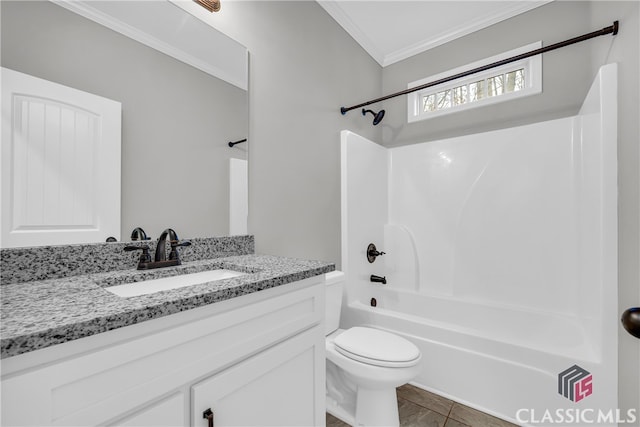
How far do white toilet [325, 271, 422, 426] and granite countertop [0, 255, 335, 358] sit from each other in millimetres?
645

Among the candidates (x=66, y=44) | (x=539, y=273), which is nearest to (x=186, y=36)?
(x=66, y=44)

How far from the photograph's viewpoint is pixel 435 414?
1627mm

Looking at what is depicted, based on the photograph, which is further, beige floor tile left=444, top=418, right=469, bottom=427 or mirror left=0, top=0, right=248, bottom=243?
beige floor tile left=444, top=418, right=469, bottom=427

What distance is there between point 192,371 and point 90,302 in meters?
0.29

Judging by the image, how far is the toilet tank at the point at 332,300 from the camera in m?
1.74

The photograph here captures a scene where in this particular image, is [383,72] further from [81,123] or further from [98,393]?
[98,393]

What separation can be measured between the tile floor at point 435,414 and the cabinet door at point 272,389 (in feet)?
2.49

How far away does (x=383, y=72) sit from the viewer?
112 inches

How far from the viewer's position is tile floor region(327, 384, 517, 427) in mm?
1555

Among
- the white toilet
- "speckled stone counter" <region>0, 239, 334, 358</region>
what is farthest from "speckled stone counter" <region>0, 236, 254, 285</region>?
the white toilet

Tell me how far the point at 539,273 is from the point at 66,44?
113 inches

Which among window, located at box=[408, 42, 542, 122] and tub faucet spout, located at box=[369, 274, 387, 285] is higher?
window, located at box=[408, 42, 542, 122]

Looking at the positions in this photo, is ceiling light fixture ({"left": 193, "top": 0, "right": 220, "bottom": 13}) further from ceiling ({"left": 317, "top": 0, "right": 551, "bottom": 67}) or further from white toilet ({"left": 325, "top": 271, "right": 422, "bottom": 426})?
white toilet ({"left": 325, "top": 271, "right": 422, "bottom": 426})

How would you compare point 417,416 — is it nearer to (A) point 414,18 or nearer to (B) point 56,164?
(B) point 56,164
